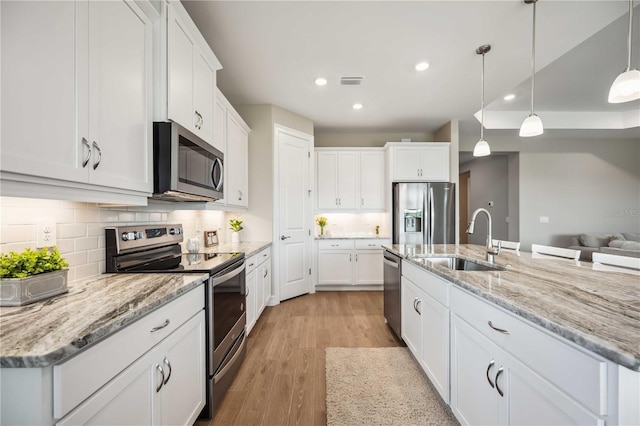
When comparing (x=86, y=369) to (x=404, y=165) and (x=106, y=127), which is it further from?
(x=404, y=165)

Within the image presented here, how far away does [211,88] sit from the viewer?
7.06 ft

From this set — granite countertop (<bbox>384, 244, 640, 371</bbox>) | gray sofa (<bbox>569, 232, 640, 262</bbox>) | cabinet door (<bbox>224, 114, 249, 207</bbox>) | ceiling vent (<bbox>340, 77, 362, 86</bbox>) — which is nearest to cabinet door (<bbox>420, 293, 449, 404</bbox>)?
Result: granite countertop (<bbox>384, 244, 640, 371</bbox>)

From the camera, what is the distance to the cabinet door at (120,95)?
112 centimetres

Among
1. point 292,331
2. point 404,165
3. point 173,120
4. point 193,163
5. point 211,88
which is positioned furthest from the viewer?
point 404,165

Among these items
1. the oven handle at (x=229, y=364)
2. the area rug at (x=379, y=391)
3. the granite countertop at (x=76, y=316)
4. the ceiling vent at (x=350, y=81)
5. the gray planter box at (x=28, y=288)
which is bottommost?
the area rug at (x=379, y=391)

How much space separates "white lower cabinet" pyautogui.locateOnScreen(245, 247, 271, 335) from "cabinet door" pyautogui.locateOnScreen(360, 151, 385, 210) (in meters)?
2.03

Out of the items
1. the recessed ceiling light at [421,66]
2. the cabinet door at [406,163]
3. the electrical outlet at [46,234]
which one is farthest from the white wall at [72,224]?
the cabinet door at [406,163]

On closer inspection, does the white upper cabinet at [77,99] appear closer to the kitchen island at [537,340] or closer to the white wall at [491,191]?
the kitchen island at [537,340]

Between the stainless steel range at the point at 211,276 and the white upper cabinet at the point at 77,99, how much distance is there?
1.43 feet

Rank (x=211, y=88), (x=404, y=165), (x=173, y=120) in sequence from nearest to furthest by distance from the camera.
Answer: (x=173, y=120) → (x=211, y=88) → (x=404, y=165)

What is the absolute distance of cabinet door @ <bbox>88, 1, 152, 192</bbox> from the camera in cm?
112

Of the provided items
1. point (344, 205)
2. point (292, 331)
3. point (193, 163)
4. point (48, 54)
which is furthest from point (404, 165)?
point (48, 54)

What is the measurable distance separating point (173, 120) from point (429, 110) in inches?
145

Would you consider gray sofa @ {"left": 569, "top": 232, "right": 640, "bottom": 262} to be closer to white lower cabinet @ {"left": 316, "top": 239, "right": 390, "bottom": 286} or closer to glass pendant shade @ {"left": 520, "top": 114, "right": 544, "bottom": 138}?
white lower cabinet @ {"left": 316, "top": 239, "right": 390, "bottom": 286}
